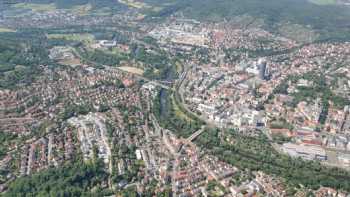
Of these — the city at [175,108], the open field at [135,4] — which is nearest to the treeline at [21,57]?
the city at [175,108]

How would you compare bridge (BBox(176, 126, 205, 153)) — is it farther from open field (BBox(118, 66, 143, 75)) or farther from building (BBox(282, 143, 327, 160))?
open field (BBox(118, 66, 143, 75))

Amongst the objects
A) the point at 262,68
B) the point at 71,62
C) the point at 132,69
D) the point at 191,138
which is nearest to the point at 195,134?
the point at 191,138

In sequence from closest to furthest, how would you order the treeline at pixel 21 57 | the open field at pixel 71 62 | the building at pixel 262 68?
the treeline at pixel 21 57 → the building at pixel 262 68 → the open field at pixel 71 62

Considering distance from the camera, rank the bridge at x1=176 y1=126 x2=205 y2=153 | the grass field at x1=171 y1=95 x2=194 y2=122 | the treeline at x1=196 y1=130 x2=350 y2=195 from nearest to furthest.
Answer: the treeline at x1=196 y1=130 x2=350 y2=195
the bridge at x1=176 y1=126 x2=205 y2=153
the grass field at x1=171 y1=95 x2=194 y2=122

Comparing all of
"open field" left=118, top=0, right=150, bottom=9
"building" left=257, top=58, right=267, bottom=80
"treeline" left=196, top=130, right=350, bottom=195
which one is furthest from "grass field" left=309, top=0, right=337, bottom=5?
"treeline" left=196, top=130, right=350, bottom=195

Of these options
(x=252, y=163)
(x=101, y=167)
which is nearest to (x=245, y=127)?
(x=252, y=163)

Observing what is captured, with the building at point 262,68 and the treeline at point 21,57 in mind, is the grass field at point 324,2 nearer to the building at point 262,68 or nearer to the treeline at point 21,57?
the building at point 262,68

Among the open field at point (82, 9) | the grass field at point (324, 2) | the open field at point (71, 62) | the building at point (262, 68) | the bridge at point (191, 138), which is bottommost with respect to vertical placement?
the bridge at point (191, 138)

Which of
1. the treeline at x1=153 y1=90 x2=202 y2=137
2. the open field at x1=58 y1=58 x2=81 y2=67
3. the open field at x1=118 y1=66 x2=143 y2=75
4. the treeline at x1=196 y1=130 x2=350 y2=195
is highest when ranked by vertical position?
the open field at x1=58 y1=58 x2=81 y2=67

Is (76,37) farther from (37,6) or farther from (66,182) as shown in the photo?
(66,182)

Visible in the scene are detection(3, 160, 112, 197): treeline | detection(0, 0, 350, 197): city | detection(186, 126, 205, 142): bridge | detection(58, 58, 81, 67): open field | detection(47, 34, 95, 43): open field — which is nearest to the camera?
detection(3, 160, 112, 197): treeline

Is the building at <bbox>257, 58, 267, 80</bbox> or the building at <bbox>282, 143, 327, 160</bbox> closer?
the building at <bbox>282, 143, 327, 160</bbox>

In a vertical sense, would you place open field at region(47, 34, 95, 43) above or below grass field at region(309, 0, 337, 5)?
below
